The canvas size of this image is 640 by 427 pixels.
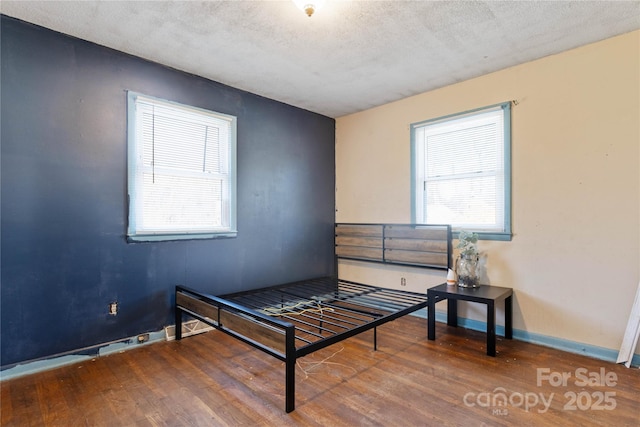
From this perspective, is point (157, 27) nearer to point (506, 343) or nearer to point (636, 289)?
point (506, 343)

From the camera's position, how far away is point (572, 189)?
9.02ft

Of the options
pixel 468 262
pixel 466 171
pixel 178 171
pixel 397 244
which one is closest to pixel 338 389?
pixel 468 262

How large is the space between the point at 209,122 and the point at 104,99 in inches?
36.3

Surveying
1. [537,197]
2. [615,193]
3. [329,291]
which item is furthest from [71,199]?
[615,193]

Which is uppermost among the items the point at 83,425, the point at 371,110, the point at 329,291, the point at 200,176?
the point at 371,110

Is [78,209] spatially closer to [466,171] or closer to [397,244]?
[397,244]

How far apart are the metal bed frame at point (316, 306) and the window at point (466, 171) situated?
251 millimetres

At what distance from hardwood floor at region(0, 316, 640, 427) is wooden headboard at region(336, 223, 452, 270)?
967 millimetres

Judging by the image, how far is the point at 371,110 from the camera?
4.21 meters

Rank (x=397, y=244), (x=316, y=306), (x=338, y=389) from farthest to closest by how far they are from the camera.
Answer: (x=397, y=244) < (x=316, y=306) < (x=338, y=389)

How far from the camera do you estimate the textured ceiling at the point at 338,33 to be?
7.18 ft

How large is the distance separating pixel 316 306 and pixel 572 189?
2584 mm

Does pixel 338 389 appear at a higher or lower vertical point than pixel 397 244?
lower

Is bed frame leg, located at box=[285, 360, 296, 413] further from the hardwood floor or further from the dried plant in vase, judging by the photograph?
the dried plant in vase
